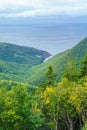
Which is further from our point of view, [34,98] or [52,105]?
[34,98]

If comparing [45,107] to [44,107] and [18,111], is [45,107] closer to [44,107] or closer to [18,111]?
[44,107]

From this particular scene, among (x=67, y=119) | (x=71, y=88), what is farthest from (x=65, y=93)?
(x=67, y=119)

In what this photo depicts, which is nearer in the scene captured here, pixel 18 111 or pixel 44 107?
pixel 18 111

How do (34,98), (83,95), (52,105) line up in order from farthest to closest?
(34,98)
(52,105)
(83,95)

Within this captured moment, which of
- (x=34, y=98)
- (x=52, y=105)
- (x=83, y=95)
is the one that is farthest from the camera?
(x=34, y=98)

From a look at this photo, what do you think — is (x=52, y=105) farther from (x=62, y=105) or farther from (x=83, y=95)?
(x=83, y=95)

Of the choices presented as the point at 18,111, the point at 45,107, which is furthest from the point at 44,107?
the point at 18,111

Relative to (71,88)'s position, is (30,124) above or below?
below

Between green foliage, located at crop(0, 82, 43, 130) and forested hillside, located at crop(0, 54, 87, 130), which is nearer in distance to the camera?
green foliage, located at crop(0, 82, 43, 130)

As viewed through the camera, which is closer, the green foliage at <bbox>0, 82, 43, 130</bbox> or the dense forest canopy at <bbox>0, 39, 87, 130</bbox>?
the green foliage at <bbox>0, 82, 43, 130</bbox>

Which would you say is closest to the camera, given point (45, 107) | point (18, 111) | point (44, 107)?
point (18, 111)

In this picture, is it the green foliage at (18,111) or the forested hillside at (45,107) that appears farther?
the forested hillside at (45,107)
